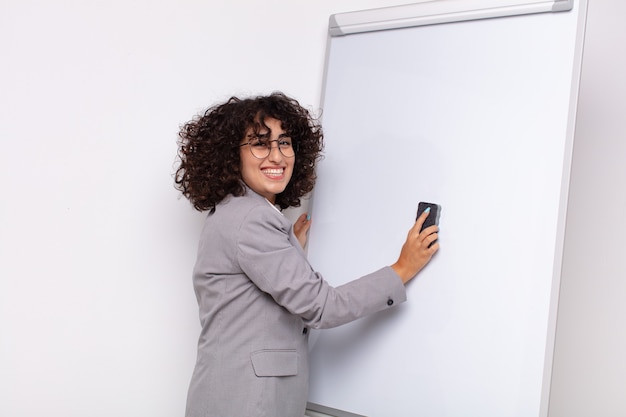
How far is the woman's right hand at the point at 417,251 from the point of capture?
160 centimetres

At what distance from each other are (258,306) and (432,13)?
856mm

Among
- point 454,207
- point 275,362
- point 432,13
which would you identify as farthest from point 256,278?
point 432,13

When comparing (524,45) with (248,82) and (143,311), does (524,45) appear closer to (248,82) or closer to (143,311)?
(248,82)

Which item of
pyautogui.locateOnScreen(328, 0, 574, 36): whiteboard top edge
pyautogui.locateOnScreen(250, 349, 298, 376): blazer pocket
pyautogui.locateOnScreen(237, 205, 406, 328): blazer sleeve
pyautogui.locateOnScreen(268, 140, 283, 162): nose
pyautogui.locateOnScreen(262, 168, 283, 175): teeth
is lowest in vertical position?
pyautogui.locateOnScreen(250, 349, 298, 376): blazer pocket

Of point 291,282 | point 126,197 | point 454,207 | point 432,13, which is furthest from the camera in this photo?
point 126,197

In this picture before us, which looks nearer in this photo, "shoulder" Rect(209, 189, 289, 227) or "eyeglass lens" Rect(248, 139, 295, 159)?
"shoulder" Rect(209, 189, 289, 227)

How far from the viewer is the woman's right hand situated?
1.60m

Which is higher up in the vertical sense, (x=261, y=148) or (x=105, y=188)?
(x=261, y=148)

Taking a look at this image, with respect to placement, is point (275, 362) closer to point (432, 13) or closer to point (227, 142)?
point (227, 142)

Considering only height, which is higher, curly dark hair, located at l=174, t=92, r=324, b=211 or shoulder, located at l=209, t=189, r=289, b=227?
curly dark hair, located at l=174, t=92, r=324, b=211


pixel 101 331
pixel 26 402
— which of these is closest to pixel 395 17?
pixel 101 331

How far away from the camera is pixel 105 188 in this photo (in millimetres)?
1785

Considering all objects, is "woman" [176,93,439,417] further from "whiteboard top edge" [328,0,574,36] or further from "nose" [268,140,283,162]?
"whiteboard top edge" [328,0,574,36]

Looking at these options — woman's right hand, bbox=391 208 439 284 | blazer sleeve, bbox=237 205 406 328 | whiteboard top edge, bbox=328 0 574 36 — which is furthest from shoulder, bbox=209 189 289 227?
whiteboard top edge, bbox=328 0 574 36
